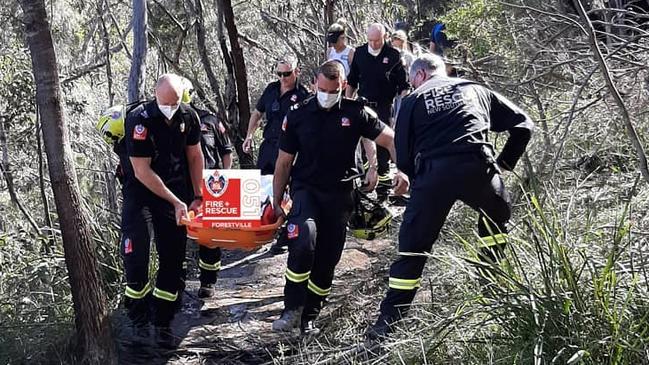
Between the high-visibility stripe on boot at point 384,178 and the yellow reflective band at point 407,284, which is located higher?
the yellow reflective band at point 407,284

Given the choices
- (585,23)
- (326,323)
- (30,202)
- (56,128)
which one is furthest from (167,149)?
(30,202)

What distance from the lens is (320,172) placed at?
630cm

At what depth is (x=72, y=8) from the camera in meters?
19.4

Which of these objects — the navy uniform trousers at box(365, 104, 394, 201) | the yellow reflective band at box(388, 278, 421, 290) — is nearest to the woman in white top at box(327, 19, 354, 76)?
the navy uniform trousers at box(365, 104, 394, 201)

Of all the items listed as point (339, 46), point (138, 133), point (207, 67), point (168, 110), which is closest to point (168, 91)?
point (168, 110)

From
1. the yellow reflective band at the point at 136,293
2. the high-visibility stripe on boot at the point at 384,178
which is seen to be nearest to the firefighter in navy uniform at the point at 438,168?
the yellow reflective band at the point at 136,293

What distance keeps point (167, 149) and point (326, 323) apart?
5.43ft

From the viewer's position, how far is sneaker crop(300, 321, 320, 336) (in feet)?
20.1

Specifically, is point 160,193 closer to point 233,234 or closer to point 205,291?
point 233,234

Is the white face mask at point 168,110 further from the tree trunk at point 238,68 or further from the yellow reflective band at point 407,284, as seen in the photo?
the tree trunk at point 238,68

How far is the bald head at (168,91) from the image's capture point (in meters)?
6.07

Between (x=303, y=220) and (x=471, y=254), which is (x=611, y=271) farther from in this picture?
(x=303, y=220)

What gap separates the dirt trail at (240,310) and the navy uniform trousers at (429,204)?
3.13ft

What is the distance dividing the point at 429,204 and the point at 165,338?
2282 millimetres
